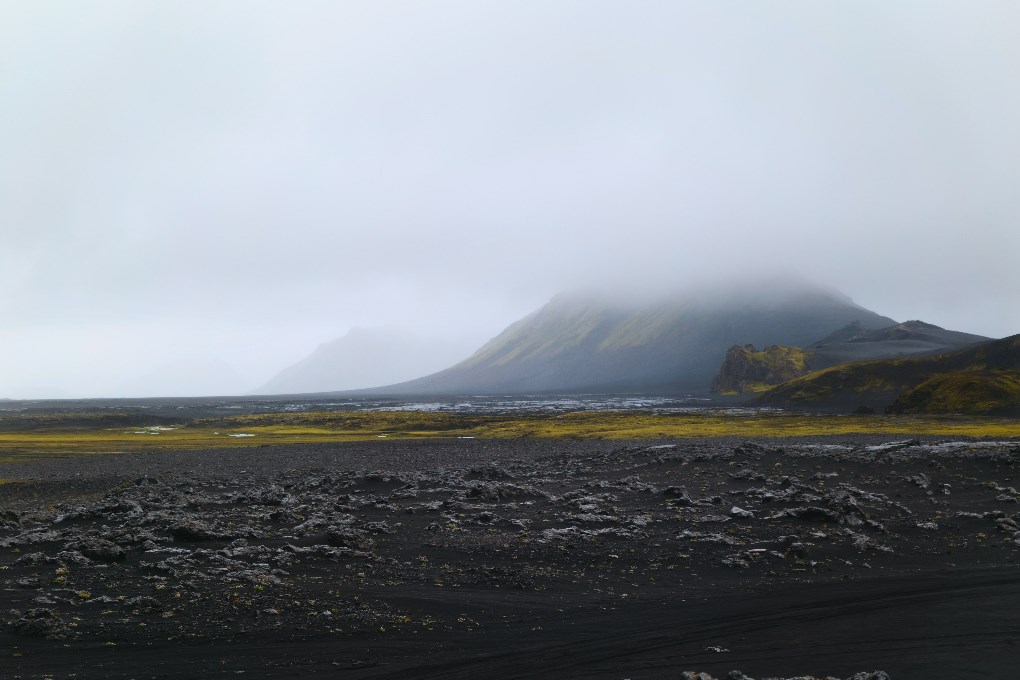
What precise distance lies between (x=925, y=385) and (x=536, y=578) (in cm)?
9461

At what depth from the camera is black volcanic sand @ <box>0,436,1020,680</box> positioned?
1199 centimetres

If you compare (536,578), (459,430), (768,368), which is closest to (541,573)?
(536,578)

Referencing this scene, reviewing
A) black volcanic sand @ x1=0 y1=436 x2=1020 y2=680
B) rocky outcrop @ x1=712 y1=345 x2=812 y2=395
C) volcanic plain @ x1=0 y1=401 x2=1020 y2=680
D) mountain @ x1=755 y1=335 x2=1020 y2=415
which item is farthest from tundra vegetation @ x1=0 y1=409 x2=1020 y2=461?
rocky outcrop @ x1=712 y1=345 x2=812 y2=395

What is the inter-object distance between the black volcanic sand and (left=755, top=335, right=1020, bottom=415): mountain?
200ft

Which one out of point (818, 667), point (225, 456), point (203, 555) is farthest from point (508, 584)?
point (225, 456)

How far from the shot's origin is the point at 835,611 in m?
14.3

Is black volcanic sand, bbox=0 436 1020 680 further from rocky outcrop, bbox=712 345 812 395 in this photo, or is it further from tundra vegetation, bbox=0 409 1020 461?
rocky outcrop, bbox=712 345 812 395

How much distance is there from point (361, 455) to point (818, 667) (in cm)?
4754

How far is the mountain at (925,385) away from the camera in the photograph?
267 feet

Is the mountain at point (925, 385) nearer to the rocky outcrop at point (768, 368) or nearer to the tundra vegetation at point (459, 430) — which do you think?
the tundra vegetation at point (459, 430)

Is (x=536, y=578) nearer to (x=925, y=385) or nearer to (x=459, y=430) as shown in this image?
(x=459, y=430)

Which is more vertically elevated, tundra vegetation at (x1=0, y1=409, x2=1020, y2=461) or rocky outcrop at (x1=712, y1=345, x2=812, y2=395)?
rocky outcrop at (x1=712, y1=345, x2=812, y2=395)

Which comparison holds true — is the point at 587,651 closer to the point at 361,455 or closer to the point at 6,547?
the point at 6,547

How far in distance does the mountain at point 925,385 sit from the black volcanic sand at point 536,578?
60.8 meters
